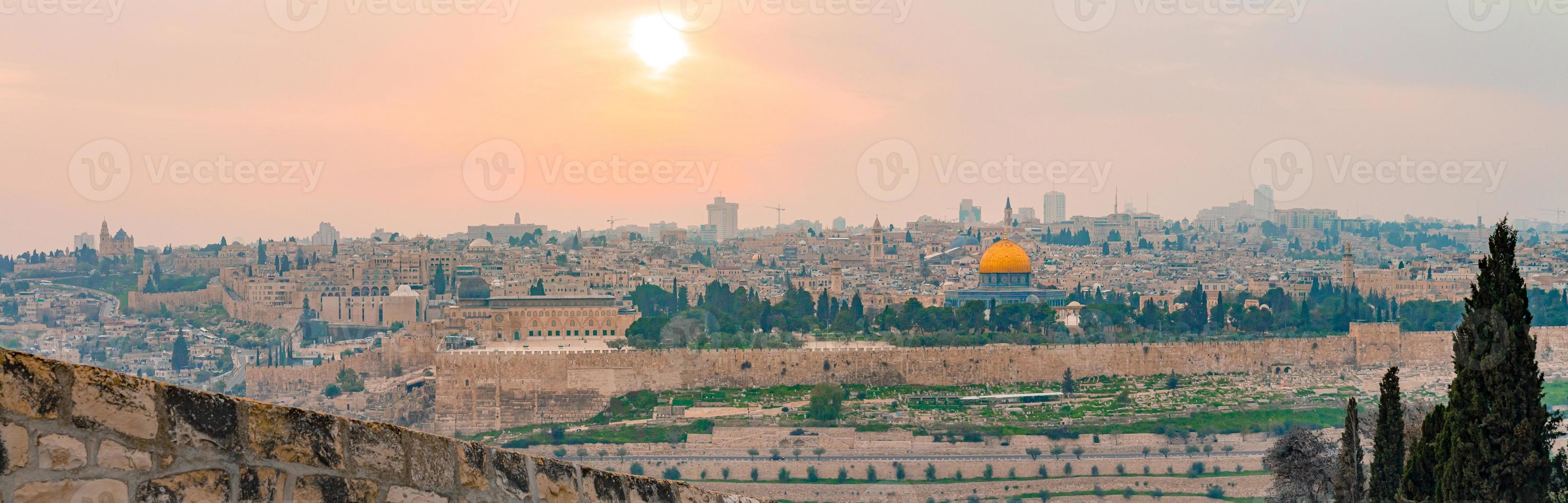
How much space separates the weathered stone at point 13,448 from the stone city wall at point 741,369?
31682mm

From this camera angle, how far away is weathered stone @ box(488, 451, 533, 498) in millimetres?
2850

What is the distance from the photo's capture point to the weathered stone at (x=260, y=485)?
252 centimetres

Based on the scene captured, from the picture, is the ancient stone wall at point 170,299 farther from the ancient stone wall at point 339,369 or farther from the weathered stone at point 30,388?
the weathered stone at point 30,388

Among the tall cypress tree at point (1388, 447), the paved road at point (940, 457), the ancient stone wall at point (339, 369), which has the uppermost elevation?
the tall cypress tree at point (1388, 447)

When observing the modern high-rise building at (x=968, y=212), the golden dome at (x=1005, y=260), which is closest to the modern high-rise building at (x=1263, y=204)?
the modern high-rise building at (x=968, y=212)

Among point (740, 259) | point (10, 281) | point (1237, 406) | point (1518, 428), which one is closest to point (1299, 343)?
point (1237, 406)

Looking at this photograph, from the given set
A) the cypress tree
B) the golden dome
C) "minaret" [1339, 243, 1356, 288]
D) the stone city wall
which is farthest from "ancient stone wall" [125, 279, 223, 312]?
the cypress tree

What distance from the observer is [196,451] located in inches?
97.3

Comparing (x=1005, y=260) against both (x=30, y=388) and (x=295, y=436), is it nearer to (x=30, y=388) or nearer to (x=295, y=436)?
(x=295, y=436)

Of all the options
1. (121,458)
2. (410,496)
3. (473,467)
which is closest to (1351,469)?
(473,467)

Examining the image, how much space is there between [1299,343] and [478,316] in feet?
73.5

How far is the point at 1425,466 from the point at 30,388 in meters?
8.10

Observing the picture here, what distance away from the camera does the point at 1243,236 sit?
107000 mm

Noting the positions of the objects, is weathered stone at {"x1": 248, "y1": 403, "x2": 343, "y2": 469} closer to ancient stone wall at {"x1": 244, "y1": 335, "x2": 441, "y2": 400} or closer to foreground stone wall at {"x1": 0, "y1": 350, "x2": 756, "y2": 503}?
foreground stone wall at {"x1": 0, "y1": 350, "x2": 756, "y2": 503}
